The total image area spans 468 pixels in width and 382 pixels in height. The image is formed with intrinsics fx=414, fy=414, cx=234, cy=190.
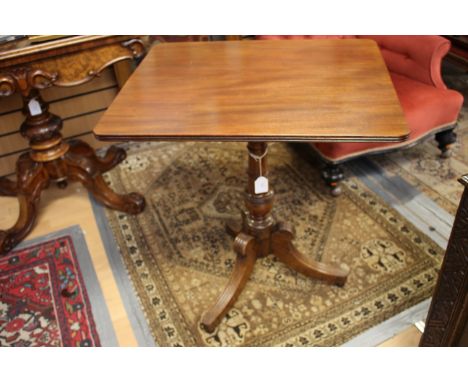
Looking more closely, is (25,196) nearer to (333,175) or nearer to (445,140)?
(333,175)

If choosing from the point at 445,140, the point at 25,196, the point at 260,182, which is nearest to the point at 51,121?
the point at 25,196

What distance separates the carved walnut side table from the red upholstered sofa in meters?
0.81

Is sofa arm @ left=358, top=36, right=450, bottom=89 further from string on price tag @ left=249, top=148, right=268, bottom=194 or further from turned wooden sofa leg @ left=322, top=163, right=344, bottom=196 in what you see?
string on price tag @ left=249, top=148, right=268, bottom=194

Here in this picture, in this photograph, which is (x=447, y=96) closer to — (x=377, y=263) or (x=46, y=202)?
(x=377, y=263)

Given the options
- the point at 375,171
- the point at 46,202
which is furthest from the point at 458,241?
the point at 46,202

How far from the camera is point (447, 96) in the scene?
1983 mm

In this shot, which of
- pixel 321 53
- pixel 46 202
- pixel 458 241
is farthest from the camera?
pixel 46 202

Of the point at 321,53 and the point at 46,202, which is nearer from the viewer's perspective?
the point at 321,53

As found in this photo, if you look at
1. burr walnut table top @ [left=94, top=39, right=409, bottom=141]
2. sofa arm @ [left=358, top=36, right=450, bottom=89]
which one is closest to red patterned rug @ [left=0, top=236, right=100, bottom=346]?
burr walnut table top @ [left=94, top=39, right=409, bottom=141]

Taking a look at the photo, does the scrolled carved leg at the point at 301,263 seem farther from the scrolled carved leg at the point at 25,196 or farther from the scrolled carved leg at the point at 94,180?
the scrolled carved leg at the point at 25,196

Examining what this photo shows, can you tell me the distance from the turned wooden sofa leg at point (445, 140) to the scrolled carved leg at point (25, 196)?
6.44ft

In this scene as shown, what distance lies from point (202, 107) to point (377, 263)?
3.31ft

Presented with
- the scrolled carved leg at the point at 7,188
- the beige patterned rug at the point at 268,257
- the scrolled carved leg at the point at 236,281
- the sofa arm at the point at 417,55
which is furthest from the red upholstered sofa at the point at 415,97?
the scrolled carved leg at the point at 7,188

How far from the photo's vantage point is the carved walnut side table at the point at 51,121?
4.63 ft
